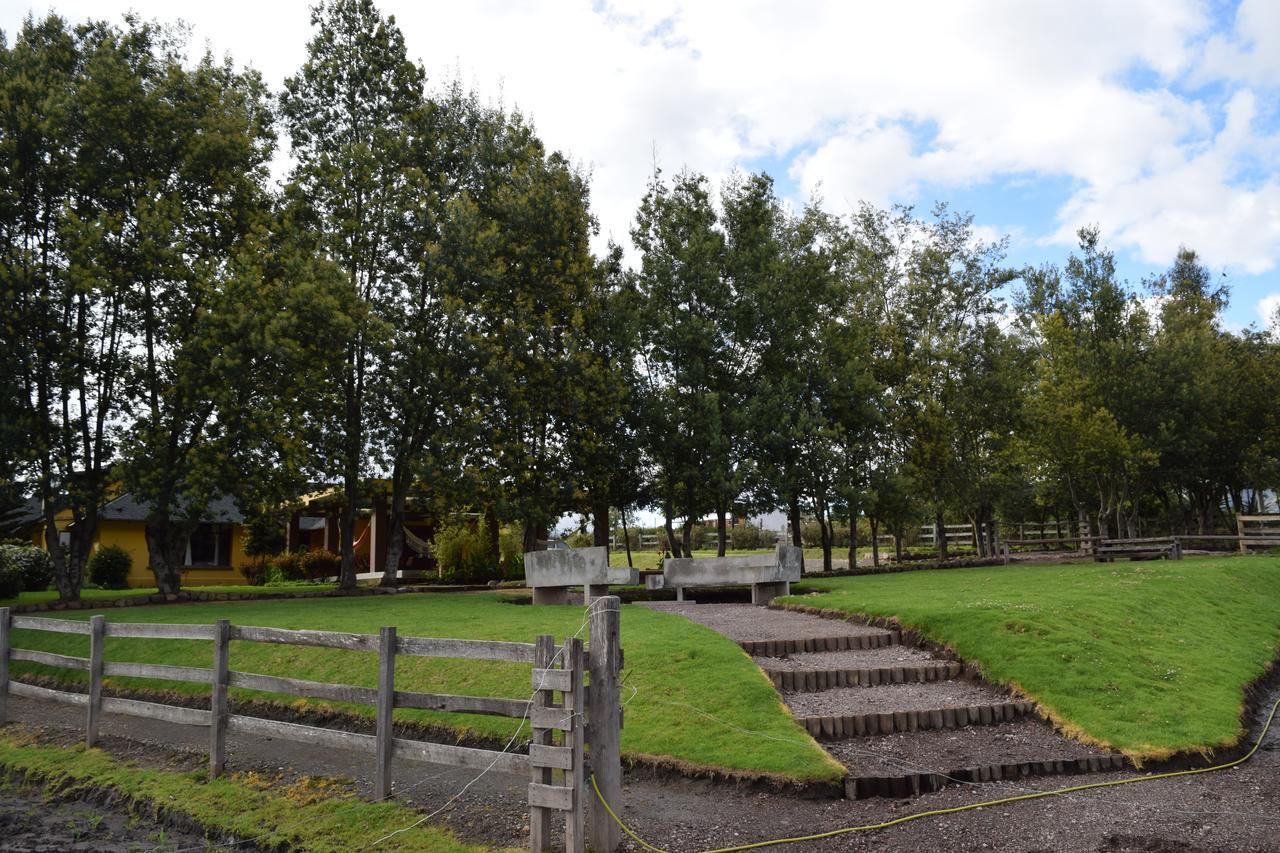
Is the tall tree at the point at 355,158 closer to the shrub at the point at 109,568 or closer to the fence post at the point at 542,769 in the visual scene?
the shrub at the point at 109,568

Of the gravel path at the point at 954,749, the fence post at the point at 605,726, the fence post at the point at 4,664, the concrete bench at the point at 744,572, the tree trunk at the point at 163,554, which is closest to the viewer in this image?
the fence post at the point at 605,726

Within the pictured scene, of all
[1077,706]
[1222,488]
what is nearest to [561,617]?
[1077,706]

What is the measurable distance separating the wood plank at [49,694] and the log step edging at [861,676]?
8.80 metres

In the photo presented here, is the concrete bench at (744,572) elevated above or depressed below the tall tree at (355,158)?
below

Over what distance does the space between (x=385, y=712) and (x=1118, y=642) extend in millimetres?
10786

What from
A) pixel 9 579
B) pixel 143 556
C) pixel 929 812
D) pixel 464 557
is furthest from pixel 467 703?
pixel 143 556

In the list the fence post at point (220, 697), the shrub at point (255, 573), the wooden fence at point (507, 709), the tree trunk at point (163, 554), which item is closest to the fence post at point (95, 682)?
the wooden fence at point (507, 709)

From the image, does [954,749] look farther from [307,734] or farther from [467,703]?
[307,734]

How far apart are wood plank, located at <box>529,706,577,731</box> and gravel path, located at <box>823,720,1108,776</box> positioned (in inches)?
139

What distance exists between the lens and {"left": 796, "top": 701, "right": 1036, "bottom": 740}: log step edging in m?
10.1

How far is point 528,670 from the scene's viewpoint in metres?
11.9

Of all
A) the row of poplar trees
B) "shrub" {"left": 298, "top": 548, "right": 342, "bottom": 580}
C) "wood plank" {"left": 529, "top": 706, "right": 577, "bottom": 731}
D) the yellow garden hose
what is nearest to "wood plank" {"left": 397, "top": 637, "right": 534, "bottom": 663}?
"wood plank" {"left": 529, "top": 706, "right": 577, "bottom": 731}

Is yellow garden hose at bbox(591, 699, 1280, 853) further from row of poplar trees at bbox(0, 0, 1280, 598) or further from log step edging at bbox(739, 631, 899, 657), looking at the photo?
row of poplar trees at bbox(0, 0, 1280, 598)

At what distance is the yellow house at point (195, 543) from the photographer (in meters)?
37.1
